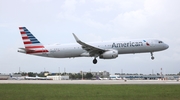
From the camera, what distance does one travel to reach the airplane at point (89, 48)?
52500 mm

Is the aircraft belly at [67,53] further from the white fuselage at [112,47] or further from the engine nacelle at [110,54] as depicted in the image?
the engine nacelle at [110,54]

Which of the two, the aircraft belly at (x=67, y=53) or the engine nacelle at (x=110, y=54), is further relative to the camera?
the aircraft belly at (x=67, y=53)

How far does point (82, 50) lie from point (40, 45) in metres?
8.18

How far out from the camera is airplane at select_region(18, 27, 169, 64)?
52.5 metres

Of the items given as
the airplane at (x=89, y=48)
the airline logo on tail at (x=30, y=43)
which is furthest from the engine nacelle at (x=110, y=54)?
the airline logo on tail at (x=30, y=43)

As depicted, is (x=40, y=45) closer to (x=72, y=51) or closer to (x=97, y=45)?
(x=72, y=51)
